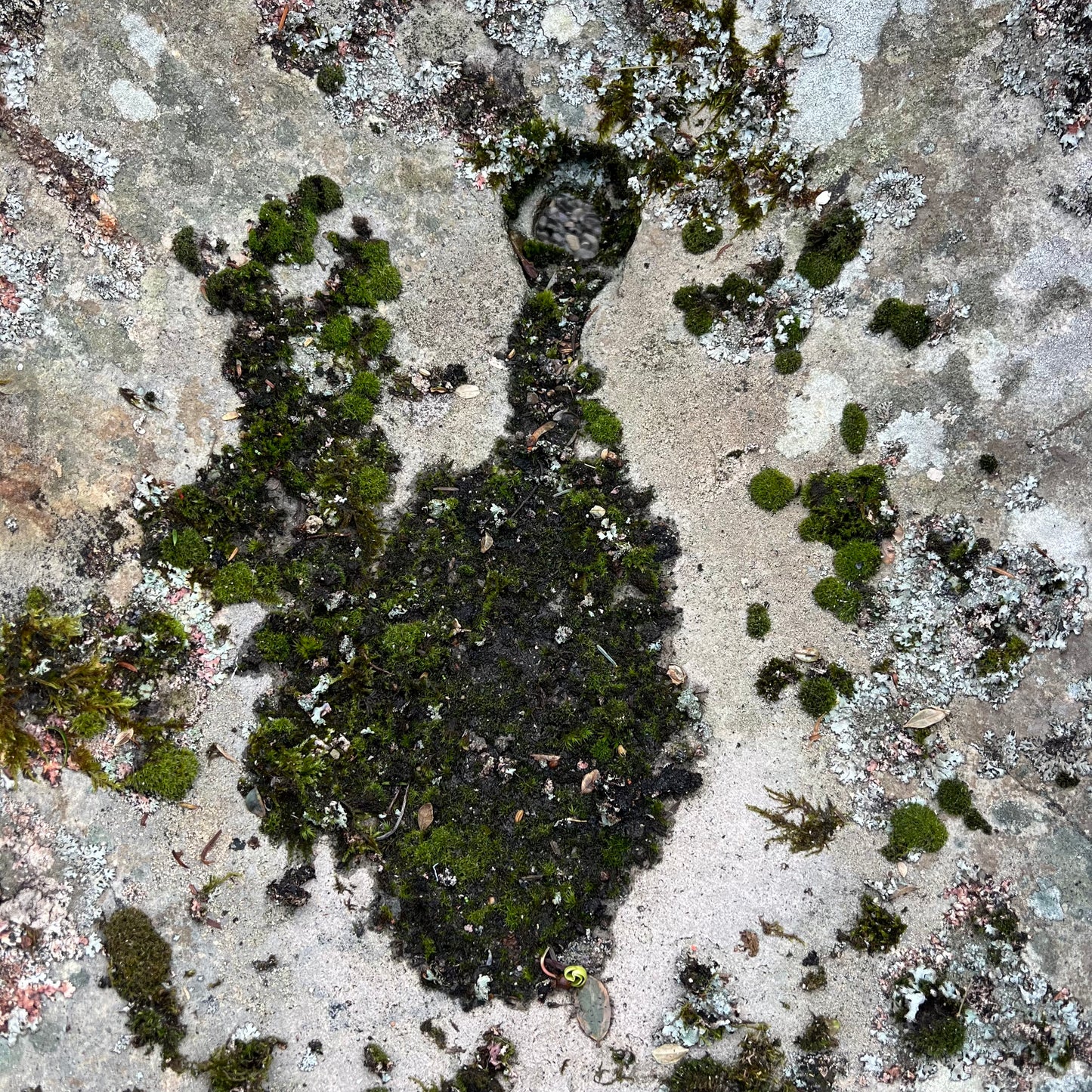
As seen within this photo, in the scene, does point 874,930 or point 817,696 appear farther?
point 817,696

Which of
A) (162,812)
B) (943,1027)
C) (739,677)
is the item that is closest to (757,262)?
(739,677)

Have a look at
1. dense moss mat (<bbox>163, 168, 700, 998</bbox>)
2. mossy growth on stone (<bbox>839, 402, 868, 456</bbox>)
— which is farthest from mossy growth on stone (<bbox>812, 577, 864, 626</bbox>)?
dense moss mat (<bbox>163, 168, 700, 998</bbox>)

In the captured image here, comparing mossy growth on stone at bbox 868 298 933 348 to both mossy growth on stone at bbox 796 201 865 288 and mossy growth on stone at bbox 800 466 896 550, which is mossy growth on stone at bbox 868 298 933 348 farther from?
mossy growth on stone at bbox 800 466 896 550

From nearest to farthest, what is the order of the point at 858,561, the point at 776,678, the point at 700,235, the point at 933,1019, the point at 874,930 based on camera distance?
1. the point at 933,1019
2. the point at 874,930
3. the point at 858,561
4. the point at 776,678
5. the point at 700,235

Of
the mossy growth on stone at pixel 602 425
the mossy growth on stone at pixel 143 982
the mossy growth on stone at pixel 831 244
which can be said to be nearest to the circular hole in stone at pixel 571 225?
the mossy growth on stone at pixel 602 425

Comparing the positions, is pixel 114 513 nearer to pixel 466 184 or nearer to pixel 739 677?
pixel 466 184

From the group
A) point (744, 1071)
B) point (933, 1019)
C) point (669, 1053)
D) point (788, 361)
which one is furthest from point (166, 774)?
point (933, 1019)

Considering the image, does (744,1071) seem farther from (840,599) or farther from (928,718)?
(840,599)

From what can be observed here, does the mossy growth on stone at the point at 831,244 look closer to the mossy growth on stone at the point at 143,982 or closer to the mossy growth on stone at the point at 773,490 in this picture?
the mossy growth on stone at the point at 773,490
